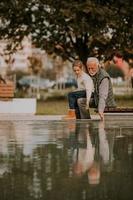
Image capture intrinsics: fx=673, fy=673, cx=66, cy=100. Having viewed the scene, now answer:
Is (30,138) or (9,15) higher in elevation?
(9,15)

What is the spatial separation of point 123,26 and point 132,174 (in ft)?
105

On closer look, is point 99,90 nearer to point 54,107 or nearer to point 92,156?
point 92,156

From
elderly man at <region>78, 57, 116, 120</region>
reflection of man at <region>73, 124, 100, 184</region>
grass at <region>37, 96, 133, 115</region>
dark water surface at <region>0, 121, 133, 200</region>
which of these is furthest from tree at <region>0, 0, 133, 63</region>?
reflection of man at <region>73, 124, 100, 184</region>

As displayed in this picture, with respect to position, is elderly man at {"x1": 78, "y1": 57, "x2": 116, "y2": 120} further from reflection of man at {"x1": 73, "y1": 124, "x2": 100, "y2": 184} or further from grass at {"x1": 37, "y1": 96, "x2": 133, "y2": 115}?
grass at {"x1": 37, "y1": 96, "x2": 133, "y2": 115}

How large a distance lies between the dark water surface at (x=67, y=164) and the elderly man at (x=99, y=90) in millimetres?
2375

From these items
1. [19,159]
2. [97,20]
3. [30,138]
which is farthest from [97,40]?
[19,159]

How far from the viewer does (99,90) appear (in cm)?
1502

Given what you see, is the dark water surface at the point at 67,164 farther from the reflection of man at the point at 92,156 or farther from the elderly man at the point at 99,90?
the elderly man at the point at 99,90

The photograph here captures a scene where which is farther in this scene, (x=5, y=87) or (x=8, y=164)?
(x=5, y=87)

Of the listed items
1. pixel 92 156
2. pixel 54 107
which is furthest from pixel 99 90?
pixel 54 107

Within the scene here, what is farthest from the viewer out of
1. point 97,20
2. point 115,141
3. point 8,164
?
point 97,20

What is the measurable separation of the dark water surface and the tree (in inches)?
1009

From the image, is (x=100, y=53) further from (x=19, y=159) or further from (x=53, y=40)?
(x=19, y=159)

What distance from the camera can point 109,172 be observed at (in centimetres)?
746
